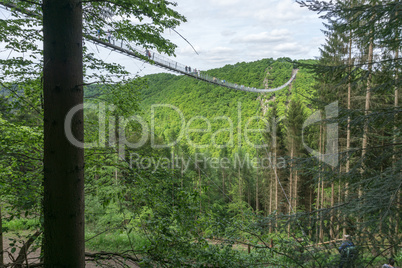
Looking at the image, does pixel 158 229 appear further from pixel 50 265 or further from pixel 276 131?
pixel 276 131

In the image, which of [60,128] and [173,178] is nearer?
[60,128]

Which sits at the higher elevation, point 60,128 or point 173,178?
point 60,128

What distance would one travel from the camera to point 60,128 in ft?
4.83

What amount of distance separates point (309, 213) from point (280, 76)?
65544mm

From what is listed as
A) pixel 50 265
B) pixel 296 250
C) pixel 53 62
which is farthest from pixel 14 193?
pixel 296 250

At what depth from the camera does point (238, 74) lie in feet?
231

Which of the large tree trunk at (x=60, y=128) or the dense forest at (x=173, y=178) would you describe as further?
the dense forest at (x=173, y=178)

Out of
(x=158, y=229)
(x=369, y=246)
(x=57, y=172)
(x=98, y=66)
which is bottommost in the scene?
(x=369, y=246)

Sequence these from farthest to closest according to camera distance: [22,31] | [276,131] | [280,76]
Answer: [280,76]
[276,131]
[22,31]

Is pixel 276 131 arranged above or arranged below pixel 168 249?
above

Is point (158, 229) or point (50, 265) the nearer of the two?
point (50, 265)

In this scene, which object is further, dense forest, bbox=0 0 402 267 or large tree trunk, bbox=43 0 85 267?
dense forest, bbox=0 0 402 267

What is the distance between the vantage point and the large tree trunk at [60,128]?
146 cm

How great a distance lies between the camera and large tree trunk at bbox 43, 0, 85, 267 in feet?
4.77
